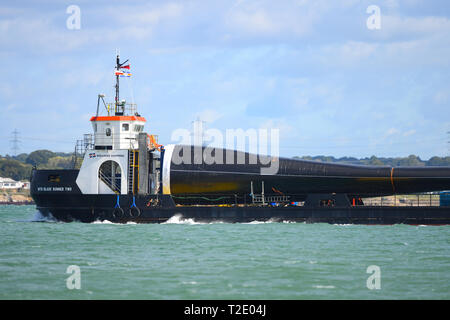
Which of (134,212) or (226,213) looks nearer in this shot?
(226,213)

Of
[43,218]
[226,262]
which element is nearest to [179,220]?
[43,218]

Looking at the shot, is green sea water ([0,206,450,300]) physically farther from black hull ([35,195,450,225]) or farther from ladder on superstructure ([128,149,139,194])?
ladder on superstructure ([128,149,139,194])

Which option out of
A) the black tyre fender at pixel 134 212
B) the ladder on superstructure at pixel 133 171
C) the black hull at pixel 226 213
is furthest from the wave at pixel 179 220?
the ladder on superstructure at pixel 133 171

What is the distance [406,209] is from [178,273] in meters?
21.9

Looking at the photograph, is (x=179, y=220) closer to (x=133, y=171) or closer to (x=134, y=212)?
(x=134, y=212)

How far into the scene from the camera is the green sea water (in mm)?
22594

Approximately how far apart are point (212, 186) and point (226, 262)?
16580mm

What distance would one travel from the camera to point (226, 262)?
28344 millimetres

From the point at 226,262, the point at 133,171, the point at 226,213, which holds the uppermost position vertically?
the point at 133,171

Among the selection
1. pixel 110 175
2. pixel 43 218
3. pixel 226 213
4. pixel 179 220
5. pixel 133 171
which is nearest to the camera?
pixel 226 213

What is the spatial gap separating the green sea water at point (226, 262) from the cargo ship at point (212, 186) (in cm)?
127

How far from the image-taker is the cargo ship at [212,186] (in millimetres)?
43375

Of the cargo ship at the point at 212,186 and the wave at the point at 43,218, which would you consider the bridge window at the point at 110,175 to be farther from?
the wave at the point at 43,218

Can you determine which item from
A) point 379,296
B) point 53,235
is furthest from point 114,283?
point 53,235
